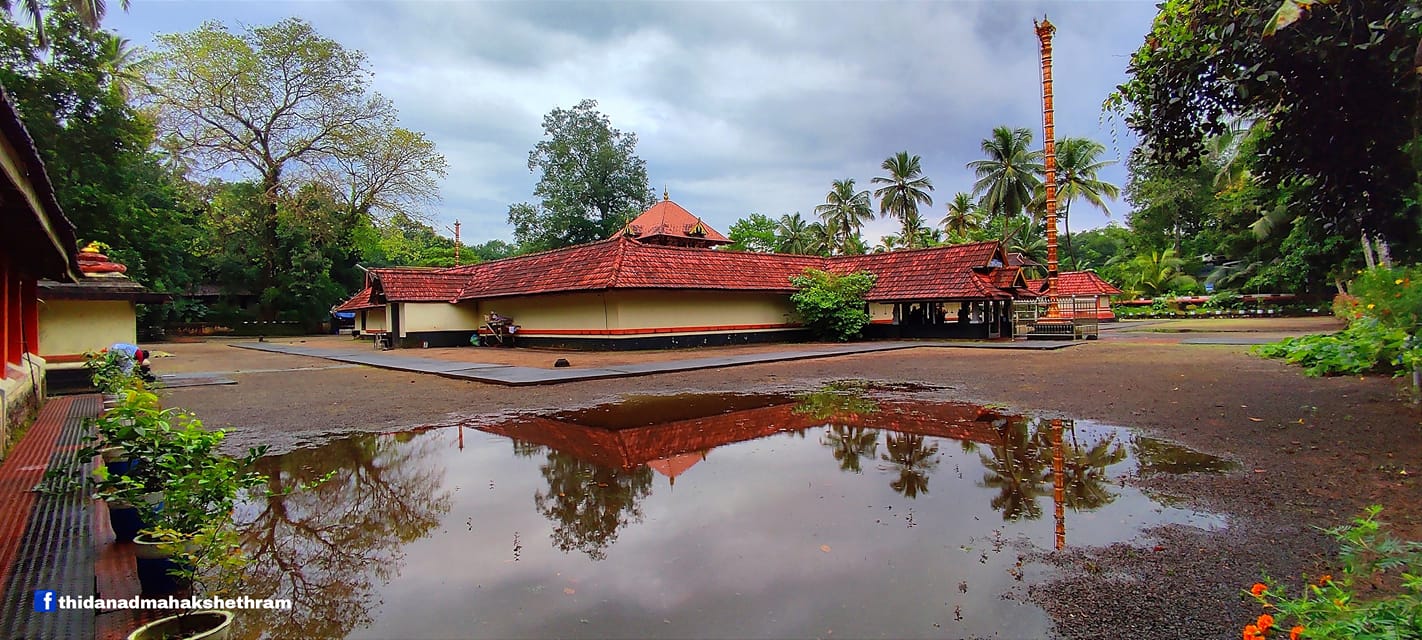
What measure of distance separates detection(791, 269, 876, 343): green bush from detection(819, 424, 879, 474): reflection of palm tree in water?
16728mm

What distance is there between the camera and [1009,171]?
1519 inches

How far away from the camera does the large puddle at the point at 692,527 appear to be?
317 cm

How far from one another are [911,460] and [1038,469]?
1.09 meters

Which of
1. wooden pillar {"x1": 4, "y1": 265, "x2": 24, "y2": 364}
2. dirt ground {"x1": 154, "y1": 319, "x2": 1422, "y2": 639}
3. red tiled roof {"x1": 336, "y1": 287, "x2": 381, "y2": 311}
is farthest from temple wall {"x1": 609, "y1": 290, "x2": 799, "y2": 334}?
wooden pillar {"x1": 4, "y1": 265, "x2": 24, "y2": 364}

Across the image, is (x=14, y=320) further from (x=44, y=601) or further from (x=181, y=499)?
(x=181, y=499)

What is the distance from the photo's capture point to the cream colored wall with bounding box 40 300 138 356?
1223 centimetres

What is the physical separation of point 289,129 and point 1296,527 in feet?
128

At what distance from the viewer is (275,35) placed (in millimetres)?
30703

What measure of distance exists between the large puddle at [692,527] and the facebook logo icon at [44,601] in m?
0.79

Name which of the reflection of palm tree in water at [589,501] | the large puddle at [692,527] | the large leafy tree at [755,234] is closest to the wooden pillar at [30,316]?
the large puddle at [692,527]

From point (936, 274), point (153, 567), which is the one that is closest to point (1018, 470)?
point (153, 567)

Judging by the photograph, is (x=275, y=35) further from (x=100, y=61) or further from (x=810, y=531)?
(x=810, y=531)

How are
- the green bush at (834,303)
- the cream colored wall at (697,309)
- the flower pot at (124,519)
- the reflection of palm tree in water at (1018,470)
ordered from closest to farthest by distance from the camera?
the flower pot at (124,519) < the reflection of palm tree in water at (1018,470) < the cream colored wall at (697,309) < the green bush at (834,303)

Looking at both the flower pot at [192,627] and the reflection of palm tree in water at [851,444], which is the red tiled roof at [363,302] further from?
the flower pot at [192,627]
